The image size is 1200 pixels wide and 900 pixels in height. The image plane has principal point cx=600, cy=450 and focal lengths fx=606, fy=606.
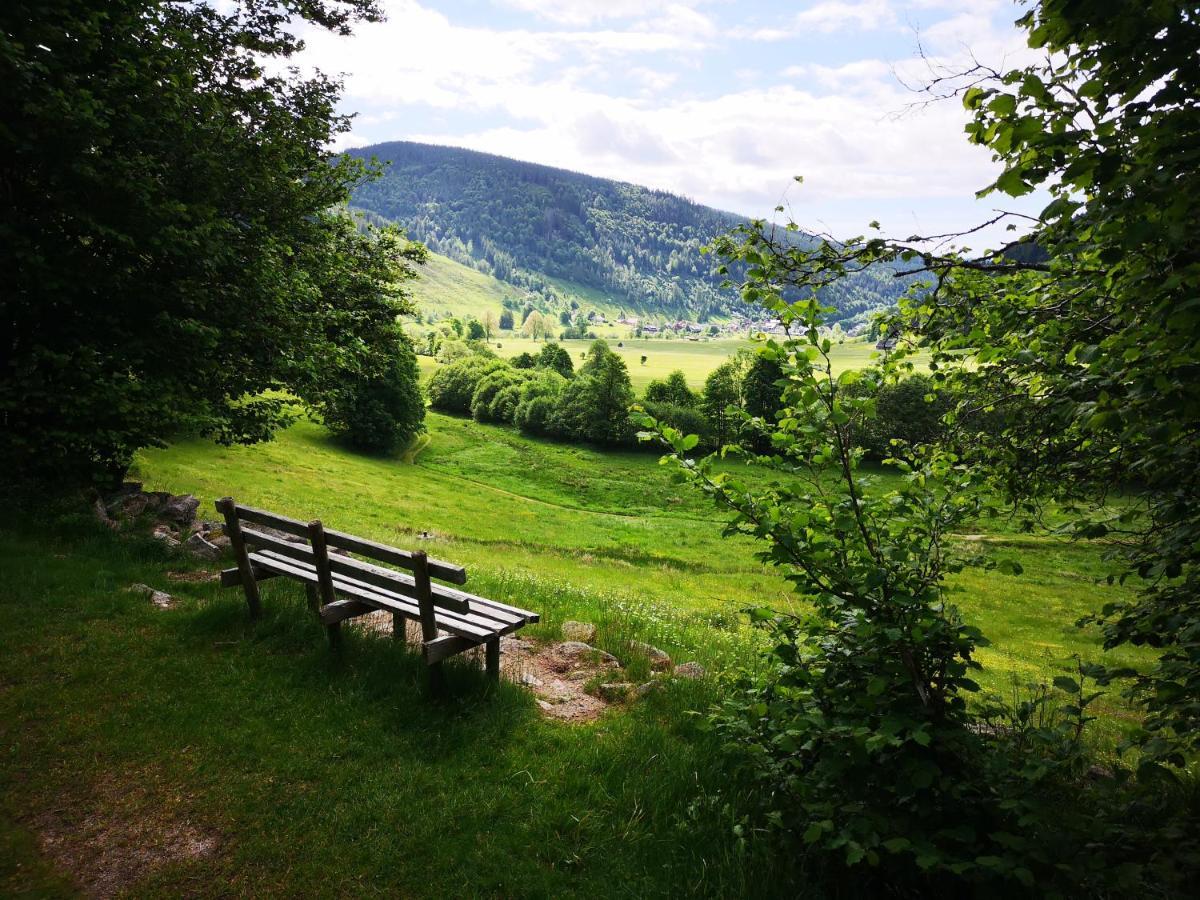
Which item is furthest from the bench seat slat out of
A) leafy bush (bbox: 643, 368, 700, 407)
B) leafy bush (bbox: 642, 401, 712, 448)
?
leafy bush (bbox: 643, 368, 700, 407)

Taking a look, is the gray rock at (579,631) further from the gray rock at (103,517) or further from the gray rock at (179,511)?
the gray rock at (179,511)

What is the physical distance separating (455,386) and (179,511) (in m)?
92.7

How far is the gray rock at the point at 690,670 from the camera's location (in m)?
8.56

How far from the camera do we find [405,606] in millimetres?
7605

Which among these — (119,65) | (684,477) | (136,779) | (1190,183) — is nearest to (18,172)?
(119,65)

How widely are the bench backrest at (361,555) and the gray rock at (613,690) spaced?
2.30 meters

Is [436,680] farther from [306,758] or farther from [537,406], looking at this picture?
[537,406]

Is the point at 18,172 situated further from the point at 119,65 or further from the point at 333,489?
the point at 333,489

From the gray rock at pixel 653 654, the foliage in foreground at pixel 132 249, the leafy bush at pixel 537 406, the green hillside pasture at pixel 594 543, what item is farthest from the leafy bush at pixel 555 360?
the gray rock at pixel 653 654

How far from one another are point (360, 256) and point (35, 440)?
13367 mm

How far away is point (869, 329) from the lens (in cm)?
689

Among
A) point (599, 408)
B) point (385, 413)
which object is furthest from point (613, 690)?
point (599, 408)

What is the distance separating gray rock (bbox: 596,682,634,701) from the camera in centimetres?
791

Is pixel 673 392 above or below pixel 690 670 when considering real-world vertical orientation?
above
